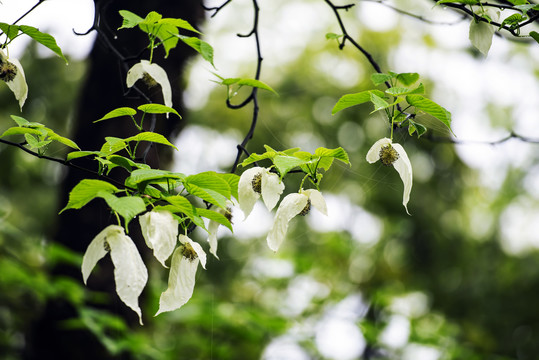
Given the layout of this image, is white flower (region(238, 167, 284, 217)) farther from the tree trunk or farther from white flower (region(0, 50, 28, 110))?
the tree trunk

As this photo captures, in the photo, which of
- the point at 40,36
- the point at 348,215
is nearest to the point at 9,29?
the point at 40,36

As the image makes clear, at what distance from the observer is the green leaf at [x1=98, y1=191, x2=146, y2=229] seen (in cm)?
46

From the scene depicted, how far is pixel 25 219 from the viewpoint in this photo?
4.39 m

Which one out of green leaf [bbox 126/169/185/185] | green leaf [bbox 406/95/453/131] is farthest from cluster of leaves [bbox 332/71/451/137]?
green leaf [bbox 126/169/185/185]

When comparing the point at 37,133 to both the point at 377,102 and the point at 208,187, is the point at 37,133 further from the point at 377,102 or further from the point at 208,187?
the point at 377,102

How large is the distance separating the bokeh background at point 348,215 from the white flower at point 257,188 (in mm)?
1581

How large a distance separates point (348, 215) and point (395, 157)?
12.5ft

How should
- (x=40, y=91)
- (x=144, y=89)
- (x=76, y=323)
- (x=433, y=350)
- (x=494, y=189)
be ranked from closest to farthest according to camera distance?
(x=144, y=89)
(x=76, y=323)
(x=433, y=350)
(x=40, y=91)
(x=494, y=189)

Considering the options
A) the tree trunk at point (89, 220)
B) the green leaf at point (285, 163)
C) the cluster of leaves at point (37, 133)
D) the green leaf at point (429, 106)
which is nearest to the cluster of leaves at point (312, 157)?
the green leaf at point (285, 163)

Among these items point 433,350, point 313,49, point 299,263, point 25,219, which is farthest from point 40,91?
point 433,350

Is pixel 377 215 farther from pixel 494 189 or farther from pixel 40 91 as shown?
pixel 40 91

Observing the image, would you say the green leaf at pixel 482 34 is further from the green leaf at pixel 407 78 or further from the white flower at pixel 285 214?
the white flower at pixel 285 214

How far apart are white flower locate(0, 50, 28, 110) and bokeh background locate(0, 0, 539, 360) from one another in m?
1.54

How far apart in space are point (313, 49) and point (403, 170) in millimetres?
3781
